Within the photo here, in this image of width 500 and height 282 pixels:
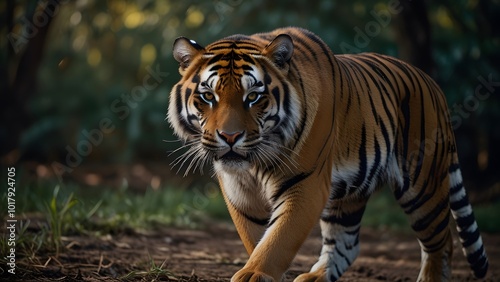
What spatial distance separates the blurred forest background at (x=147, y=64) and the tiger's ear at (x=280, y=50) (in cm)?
469

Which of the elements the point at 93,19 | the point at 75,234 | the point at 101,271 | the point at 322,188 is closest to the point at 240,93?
the point at 322,188

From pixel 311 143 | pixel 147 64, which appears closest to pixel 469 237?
pixel 311 143

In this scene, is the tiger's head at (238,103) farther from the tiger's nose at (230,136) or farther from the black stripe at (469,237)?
the black stripe at (469,237)

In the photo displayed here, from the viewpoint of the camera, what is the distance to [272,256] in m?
3.70

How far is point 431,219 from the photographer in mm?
4980

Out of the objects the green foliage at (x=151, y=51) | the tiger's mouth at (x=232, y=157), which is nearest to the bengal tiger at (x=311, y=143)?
the tiger's mouth at (x=232, y=157)

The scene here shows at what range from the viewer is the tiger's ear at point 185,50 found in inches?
160

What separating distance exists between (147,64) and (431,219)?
8.20 metres

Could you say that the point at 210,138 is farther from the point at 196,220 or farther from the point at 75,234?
the point at 196,220

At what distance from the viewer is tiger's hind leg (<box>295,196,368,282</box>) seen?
195 inches

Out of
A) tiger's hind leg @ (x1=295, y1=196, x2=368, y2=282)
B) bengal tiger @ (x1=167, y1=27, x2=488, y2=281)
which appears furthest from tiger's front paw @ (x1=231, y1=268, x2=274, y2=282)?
tiger's hind leg @ (x1=295, y1=196, x2=368, y2=282)

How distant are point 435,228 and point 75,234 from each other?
8.97ft

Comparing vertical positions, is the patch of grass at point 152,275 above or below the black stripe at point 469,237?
above

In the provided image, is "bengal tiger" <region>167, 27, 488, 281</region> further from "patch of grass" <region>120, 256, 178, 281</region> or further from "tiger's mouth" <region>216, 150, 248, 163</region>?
"patch of grass" <region>120, 256, 178, 281</region>
